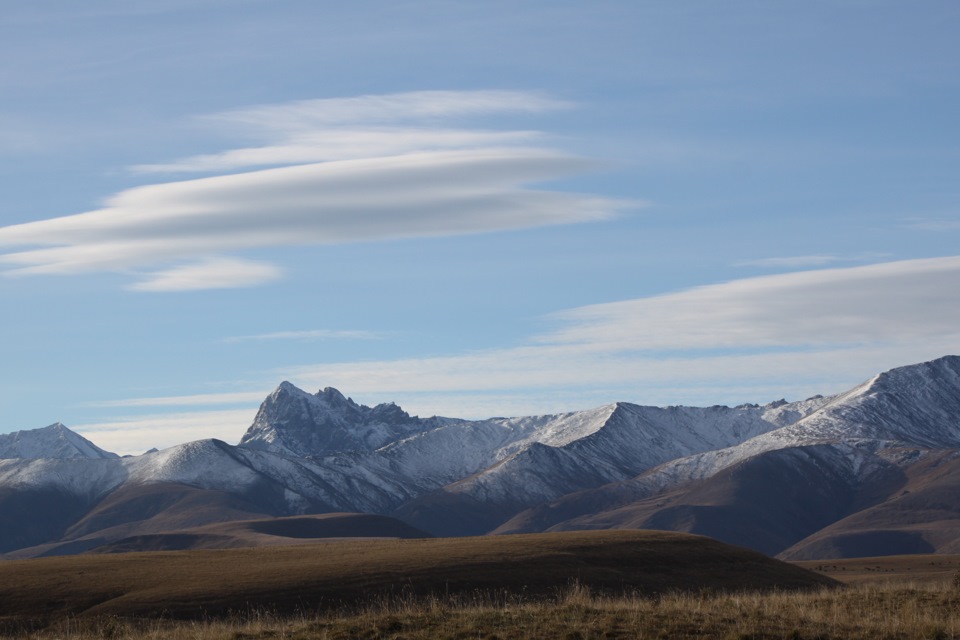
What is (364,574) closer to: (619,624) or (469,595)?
(469,595)

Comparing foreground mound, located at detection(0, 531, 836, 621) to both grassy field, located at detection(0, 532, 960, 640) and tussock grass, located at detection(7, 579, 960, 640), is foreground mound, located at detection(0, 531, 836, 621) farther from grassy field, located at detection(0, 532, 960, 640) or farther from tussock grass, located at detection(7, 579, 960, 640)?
tussock grass, located at detection(7, 579, 960, 640)

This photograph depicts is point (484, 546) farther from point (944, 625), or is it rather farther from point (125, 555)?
point (944, 625)

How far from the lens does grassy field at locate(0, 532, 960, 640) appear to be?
35.0m

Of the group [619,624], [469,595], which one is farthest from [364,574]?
[619,624]

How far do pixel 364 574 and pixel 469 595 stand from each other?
8.06 metres

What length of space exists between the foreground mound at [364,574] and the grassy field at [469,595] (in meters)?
0.13

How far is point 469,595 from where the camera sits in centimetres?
6475

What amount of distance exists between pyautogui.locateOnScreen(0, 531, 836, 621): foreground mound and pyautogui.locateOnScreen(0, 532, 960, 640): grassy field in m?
0.13

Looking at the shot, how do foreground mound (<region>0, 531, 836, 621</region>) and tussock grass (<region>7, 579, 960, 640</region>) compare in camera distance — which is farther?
foreground mound (<region>0, 531, 836, 621</region>)

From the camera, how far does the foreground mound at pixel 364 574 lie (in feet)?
216

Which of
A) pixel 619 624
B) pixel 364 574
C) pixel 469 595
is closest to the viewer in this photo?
pixel 619 624

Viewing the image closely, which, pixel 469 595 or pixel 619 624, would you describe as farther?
pixel 469 595

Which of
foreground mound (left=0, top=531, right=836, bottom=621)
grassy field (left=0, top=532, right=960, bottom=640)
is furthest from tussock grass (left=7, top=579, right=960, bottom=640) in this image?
foreground mound (left=0, top=531, right=836, bottom=621)

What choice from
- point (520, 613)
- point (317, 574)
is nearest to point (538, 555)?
point (317, 574)
